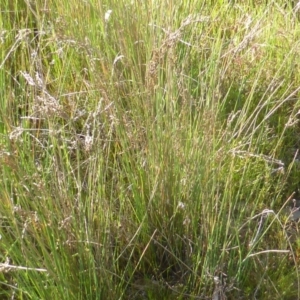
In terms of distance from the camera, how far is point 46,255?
1.44m

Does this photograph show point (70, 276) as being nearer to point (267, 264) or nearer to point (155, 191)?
point (155, 191)

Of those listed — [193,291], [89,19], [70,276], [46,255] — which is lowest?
[193,291]

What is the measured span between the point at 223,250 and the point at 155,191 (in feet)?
0.85

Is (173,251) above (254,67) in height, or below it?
below

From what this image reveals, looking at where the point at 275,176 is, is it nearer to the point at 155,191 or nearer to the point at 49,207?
the point at 155,191

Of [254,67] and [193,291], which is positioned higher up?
[254,67]

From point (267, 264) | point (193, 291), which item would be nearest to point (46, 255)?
point (193, 291)

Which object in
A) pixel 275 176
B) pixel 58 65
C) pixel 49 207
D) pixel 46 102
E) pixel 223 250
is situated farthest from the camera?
pixel 58 65

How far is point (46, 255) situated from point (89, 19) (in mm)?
1153

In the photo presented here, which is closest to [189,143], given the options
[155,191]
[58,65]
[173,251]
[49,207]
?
[155,191]

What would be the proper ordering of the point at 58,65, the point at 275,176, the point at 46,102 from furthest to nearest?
the point at 58,65 → the point at 275,176 → the point at 46,102

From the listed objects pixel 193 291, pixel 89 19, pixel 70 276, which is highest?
pixel 89 19

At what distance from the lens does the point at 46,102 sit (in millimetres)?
1349

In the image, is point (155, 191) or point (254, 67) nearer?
point (155, 191)
